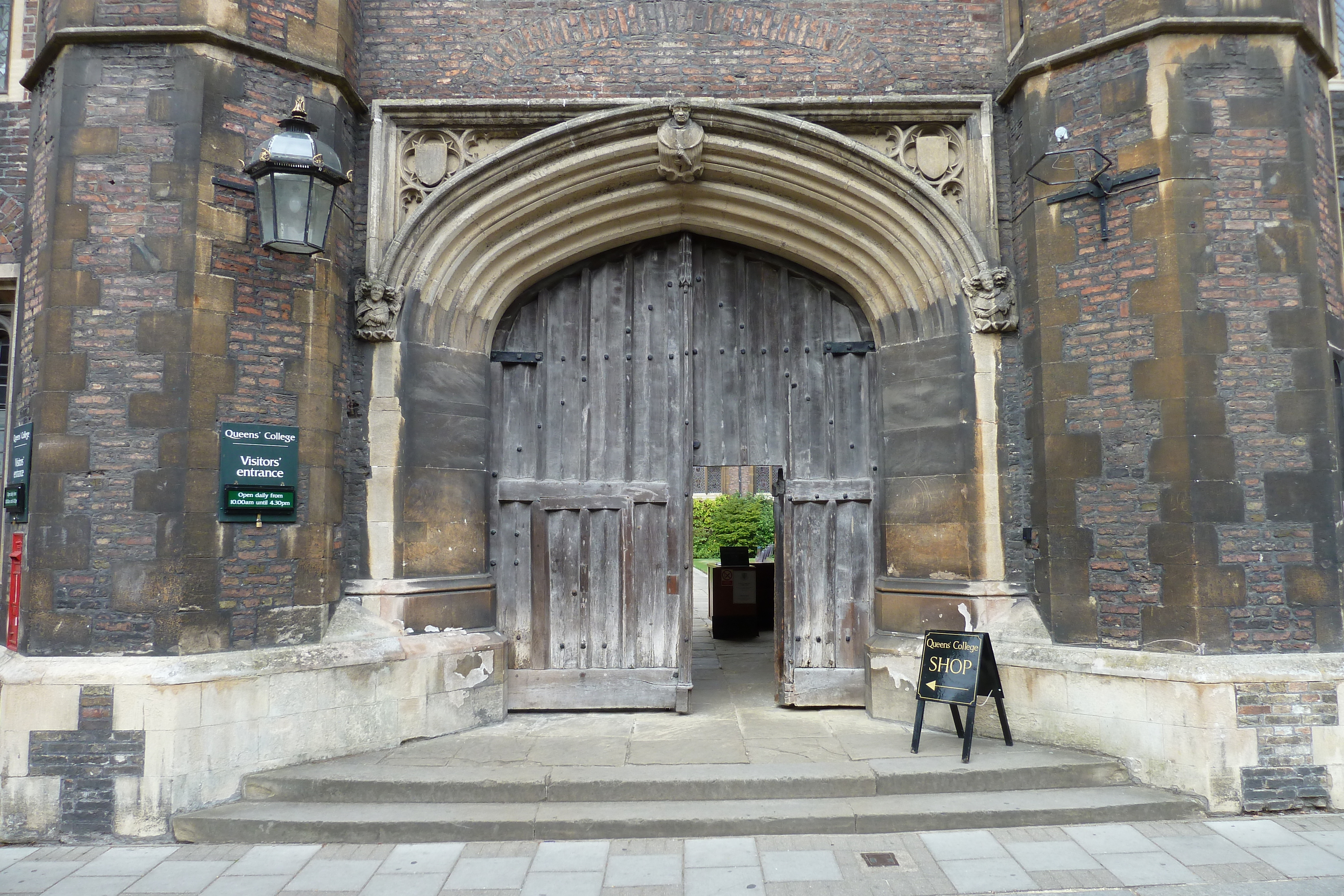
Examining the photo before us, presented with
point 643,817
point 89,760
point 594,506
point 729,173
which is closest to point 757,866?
point 643,817

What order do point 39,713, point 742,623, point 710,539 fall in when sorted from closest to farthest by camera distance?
point 39,713 → point 742,623 → point 710,539

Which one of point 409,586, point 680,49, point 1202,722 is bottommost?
point 1202,722

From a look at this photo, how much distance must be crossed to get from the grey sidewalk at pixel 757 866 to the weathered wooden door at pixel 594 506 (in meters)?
2.00

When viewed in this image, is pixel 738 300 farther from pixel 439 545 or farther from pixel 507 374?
pixel 439 545

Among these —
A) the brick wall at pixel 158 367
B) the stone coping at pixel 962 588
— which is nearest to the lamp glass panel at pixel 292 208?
the brick wall at pixel 158 367

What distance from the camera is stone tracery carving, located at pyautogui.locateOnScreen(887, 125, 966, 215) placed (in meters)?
6.09

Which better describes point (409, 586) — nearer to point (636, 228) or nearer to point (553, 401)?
point (553, 401)

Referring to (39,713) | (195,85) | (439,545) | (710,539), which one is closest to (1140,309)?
(439,545)

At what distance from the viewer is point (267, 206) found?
5.01 m

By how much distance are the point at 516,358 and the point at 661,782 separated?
11.1 feet

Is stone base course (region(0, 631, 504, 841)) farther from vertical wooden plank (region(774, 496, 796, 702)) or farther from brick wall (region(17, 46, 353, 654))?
vertical wooden plank (region(774, 496, 796, 702))

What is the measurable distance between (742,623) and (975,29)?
702 centimetres

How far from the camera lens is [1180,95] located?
520 cm

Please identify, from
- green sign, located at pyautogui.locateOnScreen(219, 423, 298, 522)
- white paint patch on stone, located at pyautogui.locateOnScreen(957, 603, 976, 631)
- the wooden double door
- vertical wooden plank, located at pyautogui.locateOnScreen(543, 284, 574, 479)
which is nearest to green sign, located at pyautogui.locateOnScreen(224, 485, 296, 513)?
green sign, located at pyautogui.locateOnScreen(219, 423, 298, 522)
